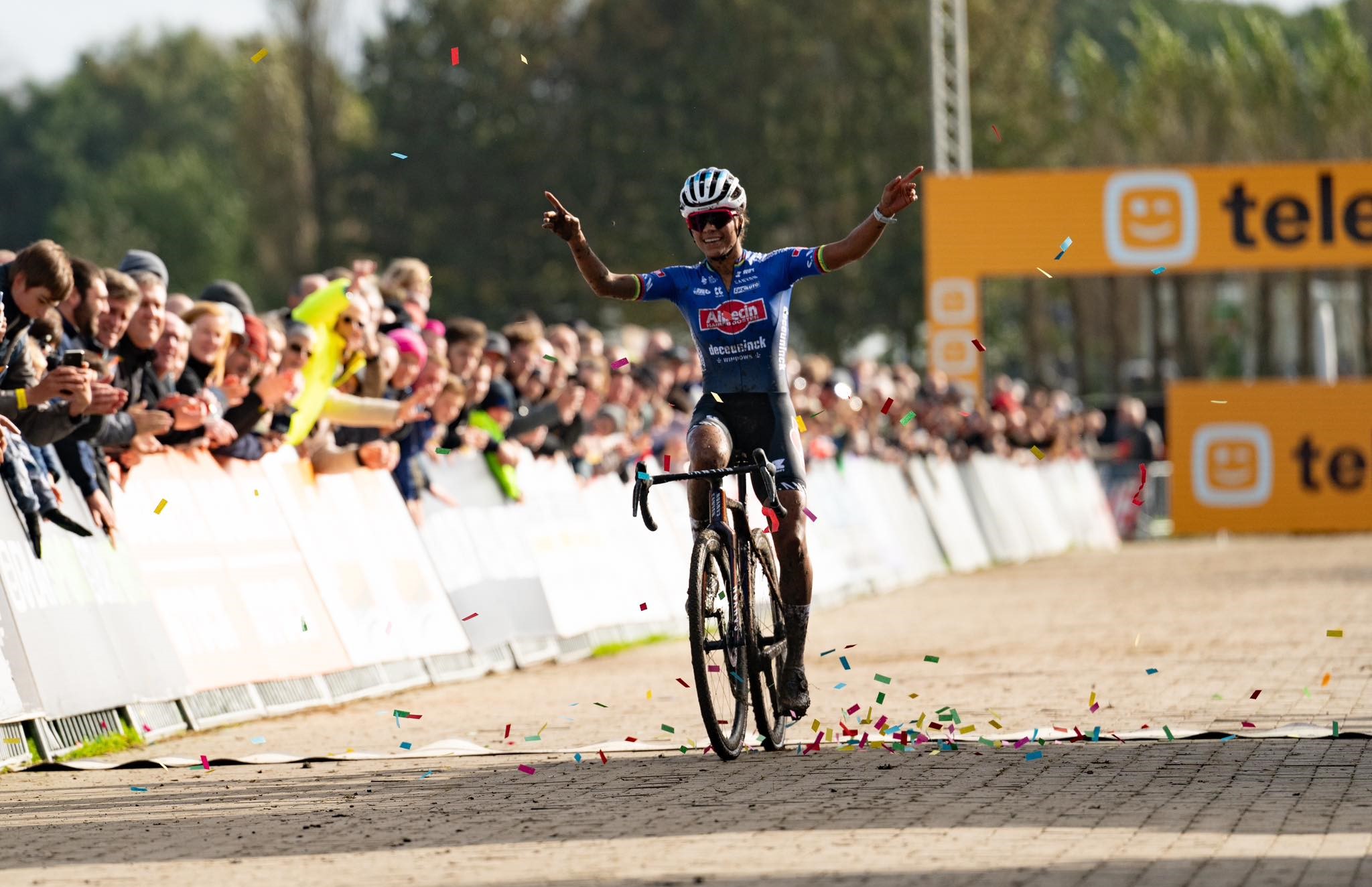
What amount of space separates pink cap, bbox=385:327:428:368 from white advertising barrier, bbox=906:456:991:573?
42.3 feet

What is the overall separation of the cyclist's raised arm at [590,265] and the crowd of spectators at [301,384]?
75.1 inches

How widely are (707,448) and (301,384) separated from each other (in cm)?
413

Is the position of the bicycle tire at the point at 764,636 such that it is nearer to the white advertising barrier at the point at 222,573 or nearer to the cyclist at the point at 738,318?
the cyclist at the point at 738,318

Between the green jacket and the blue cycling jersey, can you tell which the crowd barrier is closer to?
the green jacket

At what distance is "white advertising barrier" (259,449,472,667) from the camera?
12.8 metres

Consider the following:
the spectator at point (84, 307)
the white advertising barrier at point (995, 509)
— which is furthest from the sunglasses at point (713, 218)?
the white advertising barrier at point (995, 509)

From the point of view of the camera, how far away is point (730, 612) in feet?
31.2

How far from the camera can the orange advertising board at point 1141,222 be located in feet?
116

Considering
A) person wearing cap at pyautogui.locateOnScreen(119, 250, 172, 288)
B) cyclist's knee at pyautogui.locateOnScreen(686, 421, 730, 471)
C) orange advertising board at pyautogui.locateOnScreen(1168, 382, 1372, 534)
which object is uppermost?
person wearing cap at pyautogui.locateOnScreen(119, 250, 172, 288)

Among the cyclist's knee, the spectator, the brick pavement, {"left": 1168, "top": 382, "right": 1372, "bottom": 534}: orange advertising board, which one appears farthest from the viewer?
{"left": 1168, "top": 382, "right": 1372, "bottom": 534}: orange advertising board

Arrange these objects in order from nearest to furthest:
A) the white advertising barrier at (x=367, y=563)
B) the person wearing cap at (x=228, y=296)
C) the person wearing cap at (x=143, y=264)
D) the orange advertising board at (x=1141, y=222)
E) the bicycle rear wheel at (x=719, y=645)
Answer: the bicycle rear wheel at (x=719, y=645) → the person wearing cap at (x=143, y=264) → the white advertising barrier at (x=367, y=563) → the person wearing cap at (x=228, y=296) → the orange advertising board at (x=1141, y=222)

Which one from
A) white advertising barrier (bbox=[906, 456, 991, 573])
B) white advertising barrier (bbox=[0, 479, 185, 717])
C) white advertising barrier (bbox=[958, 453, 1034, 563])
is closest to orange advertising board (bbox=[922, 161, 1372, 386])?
white advertising barrier (bbox=[958, 453, 1034, 563])

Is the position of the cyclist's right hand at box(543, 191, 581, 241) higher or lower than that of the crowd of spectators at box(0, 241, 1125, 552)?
higher

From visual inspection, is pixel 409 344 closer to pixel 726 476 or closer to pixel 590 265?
pixel 590 265
